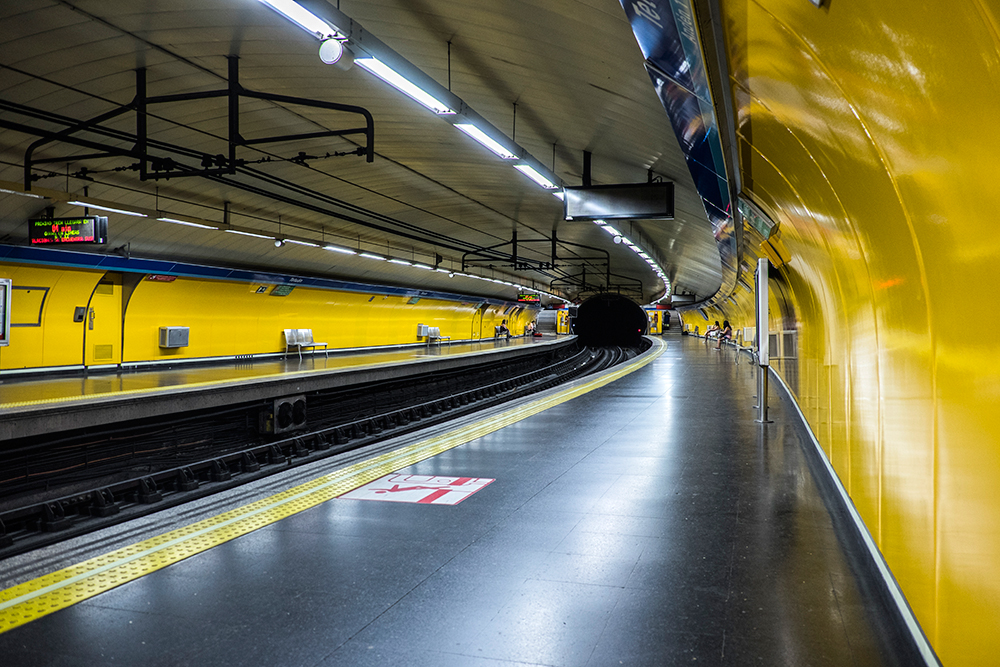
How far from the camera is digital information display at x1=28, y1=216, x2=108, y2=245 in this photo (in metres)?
10.0

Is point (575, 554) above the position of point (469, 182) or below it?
below

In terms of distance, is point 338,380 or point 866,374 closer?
point 866,374

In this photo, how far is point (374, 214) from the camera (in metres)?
15.4

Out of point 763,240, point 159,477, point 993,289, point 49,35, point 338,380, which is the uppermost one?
point 49,35

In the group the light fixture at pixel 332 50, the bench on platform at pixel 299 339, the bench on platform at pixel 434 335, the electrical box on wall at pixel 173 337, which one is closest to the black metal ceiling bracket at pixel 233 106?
the light fixture at pixel 332 50

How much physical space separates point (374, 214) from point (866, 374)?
517 inches

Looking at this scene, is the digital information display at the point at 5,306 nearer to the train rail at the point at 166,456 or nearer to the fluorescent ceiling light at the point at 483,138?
the train rail at the point at 166,456

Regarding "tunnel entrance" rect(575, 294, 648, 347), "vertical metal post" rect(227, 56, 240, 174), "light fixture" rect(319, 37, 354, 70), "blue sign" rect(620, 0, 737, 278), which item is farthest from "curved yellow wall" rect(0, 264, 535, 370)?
"tunnel entrance" rect(575, 294, 648, 347)

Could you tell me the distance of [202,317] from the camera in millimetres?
15328

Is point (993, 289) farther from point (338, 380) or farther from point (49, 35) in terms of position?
point (338, 380)

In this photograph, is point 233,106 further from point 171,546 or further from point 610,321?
point 610,321

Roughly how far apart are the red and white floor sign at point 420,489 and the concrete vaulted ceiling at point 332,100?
3.59m

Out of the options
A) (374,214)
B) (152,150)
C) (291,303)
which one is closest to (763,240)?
(152,150)

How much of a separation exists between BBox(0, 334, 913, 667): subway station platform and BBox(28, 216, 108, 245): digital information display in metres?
6.79
